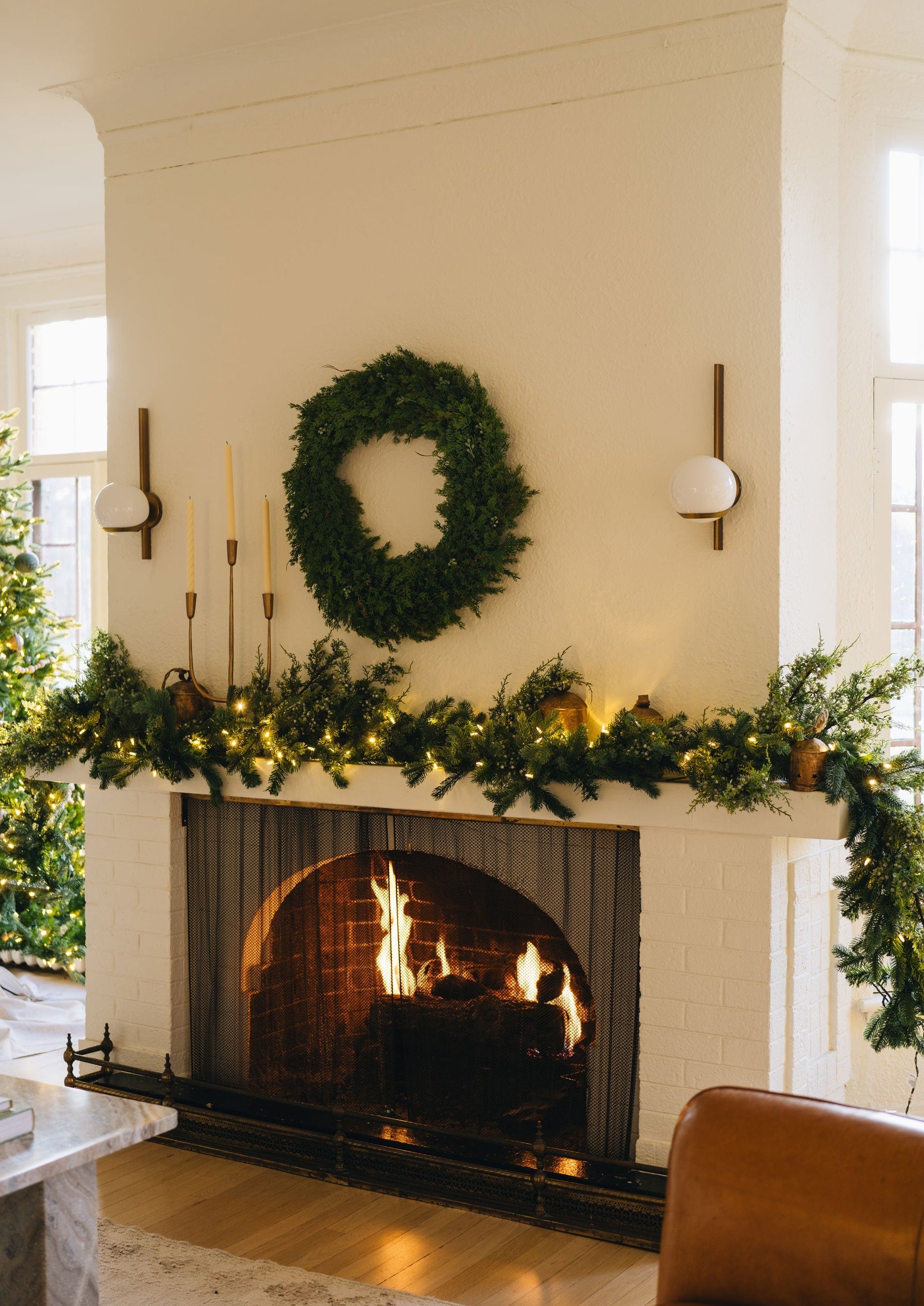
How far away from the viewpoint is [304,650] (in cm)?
381

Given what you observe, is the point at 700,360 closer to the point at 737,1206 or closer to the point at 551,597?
the point at 551,597

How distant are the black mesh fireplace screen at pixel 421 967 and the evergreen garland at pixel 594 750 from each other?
222 millimetres

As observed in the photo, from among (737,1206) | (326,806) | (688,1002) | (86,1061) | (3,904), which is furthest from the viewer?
(3,904)

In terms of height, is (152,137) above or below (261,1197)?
above

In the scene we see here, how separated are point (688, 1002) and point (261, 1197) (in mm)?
1284

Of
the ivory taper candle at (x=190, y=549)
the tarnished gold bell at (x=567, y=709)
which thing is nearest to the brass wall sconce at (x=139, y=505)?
the ivory taper candle at (x=190, y=549)

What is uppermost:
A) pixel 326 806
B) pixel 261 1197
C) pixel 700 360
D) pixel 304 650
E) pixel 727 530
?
pixel 700 360

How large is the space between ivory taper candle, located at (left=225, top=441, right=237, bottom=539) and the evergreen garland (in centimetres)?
43

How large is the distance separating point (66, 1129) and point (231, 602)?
1.95m

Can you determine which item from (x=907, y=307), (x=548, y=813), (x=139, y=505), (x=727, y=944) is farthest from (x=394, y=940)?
(x=907, y=307)

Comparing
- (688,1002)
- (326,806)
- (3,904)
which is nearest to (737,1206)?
(688,1002)

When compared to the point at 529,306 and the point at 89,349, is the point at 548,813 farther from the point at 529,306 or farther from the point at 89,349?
the point at 89,349

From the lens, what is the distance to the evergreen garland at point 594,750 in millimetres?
3029

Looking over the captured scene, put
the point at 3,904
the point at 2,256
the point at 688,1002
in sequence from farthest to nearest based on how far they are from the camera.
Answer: the point at 2,256 < the point at 3,904 < the point at 688,1002
